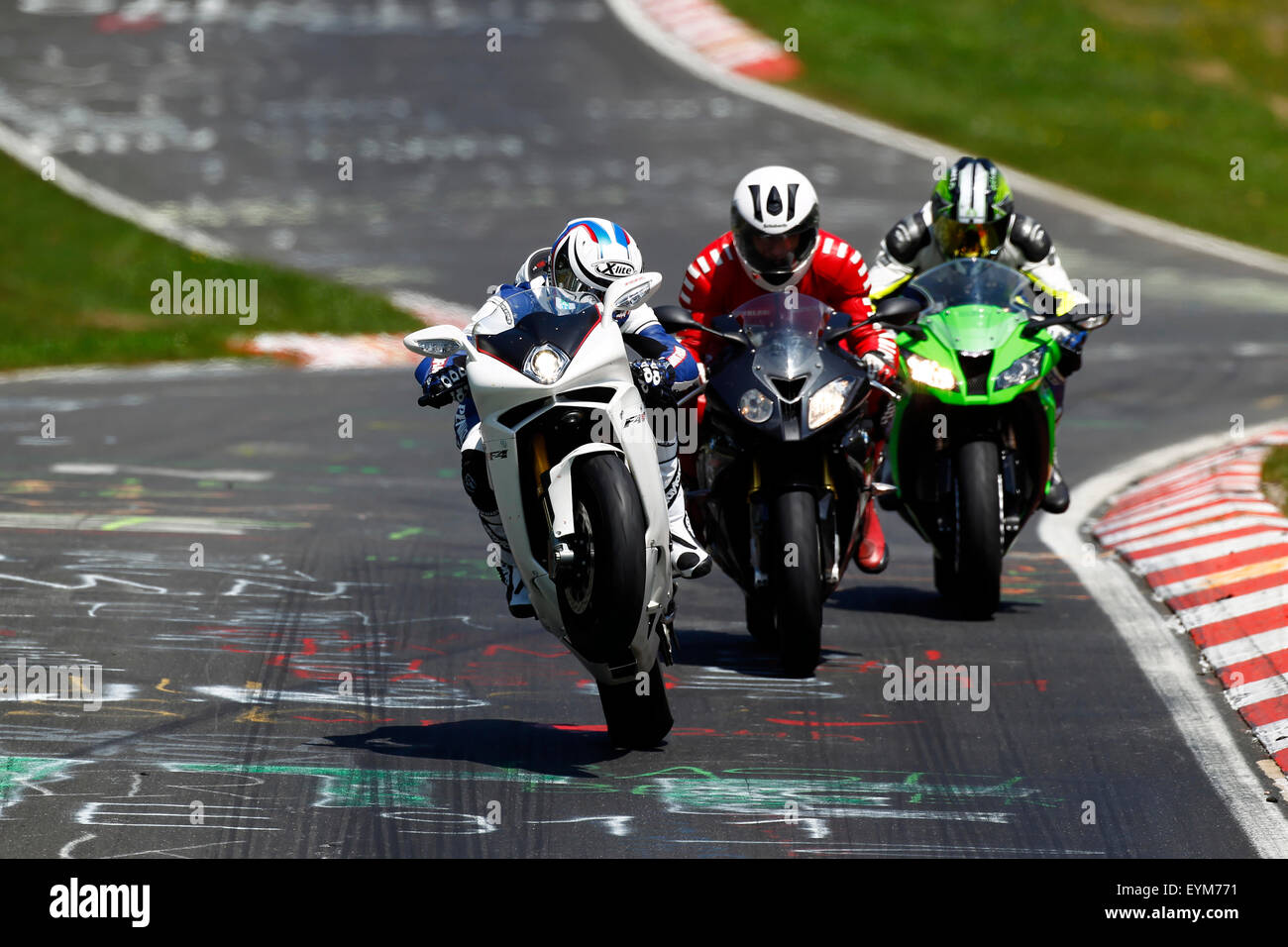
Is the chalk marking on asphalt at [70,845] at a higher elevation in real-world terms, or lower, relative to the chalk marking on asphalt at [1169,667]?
higher

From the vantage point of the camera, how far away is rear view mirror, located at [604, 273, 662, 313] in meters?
6.91

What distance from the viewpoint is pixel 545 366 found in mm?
6613

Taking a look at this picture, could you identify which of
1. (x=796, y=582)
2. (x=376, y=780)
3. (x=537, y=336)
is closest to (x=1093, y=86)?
(x=796, y=582)

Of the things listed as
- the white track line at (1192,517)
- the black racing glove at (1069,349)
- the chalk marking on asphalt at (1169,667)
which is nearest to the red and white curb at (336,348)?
the chalk marking on asphalt at (1169,667)

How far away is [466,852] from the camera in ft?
18.9

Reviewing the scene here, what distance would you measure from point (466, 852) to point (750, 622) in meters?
3.23

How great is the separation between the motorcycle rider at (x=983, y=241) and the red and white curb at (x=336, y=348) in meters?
9.04

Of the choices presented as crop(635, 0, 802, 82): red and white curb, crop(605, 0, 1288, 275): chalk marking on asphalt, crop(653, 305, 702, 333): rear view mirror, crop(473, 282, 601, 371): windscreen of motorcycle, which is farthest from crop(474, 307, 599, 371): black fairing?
crop(635, 0, 802, 82): red and white curb

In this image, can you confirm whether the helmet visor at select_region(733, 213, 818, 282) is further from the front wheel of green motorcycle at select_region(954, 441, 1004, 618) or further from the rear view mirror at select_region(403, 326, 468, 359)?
the rear view mirror at select_region(403, 326, 468, 359)

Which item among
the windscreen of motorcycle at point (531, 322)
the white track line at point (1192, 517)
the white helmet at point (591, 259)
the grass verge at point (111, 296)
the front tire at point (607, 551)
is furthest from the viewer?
the grass verge at point (111, 296)

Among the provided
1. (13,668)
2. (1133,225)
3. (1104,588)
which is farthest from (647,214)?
(13,668)

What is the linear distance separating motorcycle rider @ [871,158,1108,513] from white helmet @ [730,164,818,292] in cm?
129

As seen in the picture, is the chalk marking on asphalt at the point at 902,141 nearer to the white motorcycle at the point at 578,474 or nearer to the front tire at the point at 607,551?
the white motorcycle at the point at 578,474

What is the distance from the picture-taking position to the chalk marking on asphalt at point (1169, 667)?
20.7ft
